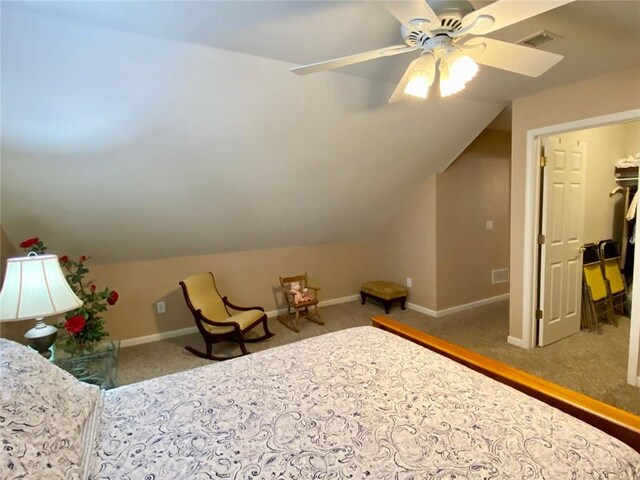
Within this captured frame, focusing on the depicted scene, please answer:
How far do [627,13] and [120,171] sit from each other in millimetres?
3212

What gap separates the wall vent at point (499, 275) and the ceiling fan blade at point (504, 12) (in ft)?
13.1

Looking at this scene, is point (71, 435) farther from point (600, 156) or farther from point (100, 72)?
point (600, 156)

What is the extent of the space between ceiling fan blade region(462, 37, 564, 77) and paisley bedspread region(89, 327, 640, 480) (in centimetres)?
141

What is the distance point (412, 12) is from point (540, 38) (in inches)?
46.2

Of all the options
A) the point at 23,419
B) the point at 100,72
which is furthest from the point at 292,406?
the point at 100,72

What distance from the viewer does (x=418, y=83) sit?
5.26 ft

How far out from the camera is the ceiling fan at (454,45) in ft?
3.99

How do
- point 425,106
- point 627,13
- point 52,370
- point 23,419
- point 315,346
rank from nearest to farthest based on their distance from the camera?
point 23,419, point 52,370, point 627,13, point 315,346, point 425,106

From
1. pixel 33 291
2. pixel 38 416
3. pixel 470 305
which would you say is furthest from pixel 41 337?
pixel 470 305

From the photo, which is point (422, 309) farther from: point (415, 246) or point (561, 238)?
point (561, 238)

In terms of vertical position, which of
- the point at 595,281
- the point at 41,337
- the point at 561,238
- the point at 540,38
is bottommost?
the point at 595,281

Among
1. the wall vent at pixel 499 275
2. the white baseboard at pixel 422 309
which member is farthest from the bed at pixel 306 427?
the wall vent at pixel 499 275

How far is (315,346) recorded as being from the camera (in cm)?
191

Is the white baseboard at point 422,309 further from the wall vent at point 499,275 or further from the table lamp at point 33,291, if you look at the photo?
the table lamp at point 33,291
